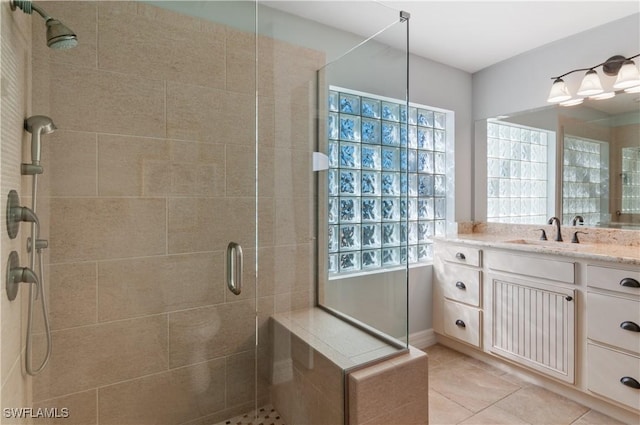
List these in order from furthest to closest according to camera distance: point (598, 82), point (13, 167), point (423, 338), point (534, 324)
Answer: point (423, 338), point (598, 82), point (534, 324), point (13, 167)

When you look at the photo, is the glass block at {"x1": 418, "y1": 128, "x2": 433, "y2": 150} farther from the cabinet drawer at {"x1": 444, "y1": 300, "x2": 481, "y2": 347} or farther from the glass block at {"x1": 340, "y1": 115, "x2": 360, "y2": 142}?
the cabinet drawer at {"x1": 444, "y1": 300, "x2": 481, "y2": 347}

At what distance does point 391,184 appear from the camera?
199cm

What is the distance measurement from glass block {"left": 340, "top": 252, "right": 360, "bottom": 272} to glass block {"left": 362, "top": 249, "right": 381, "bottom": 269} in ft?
0.13

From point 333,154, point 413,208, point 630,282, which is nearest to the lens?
point 630,282

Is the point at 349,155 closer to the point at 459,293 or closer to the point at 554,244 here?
the point at 459,293

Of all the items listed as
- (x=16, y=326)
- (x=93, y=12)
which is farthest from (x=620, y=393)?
(x=93, y=12)

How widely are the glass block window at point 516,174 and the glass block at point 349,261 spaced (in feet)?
5.42

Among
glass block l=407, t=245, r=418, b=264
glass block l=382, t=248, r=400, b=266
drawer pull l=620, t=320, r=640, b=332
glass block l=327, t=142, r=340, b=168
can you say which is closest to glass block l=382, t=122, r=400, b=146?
glass block l=327, t=142, r=340, b=168

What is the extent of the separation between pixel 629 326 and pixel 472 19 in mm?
2035

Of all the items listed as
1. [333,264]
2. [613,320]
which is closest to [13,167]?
[333,264]

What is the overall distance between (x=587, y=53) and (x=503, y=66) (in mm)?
612

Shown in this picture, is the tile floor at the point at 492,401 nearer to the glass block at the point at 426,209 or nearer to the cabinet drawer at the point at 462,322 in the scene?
the cabinet drawer at the point at 462,322

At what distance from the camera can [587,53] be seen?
232cm

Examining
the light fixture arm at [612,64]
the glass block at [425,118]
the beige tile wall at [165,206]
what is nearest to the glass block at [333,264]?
the beige tile wall at [165,206]
